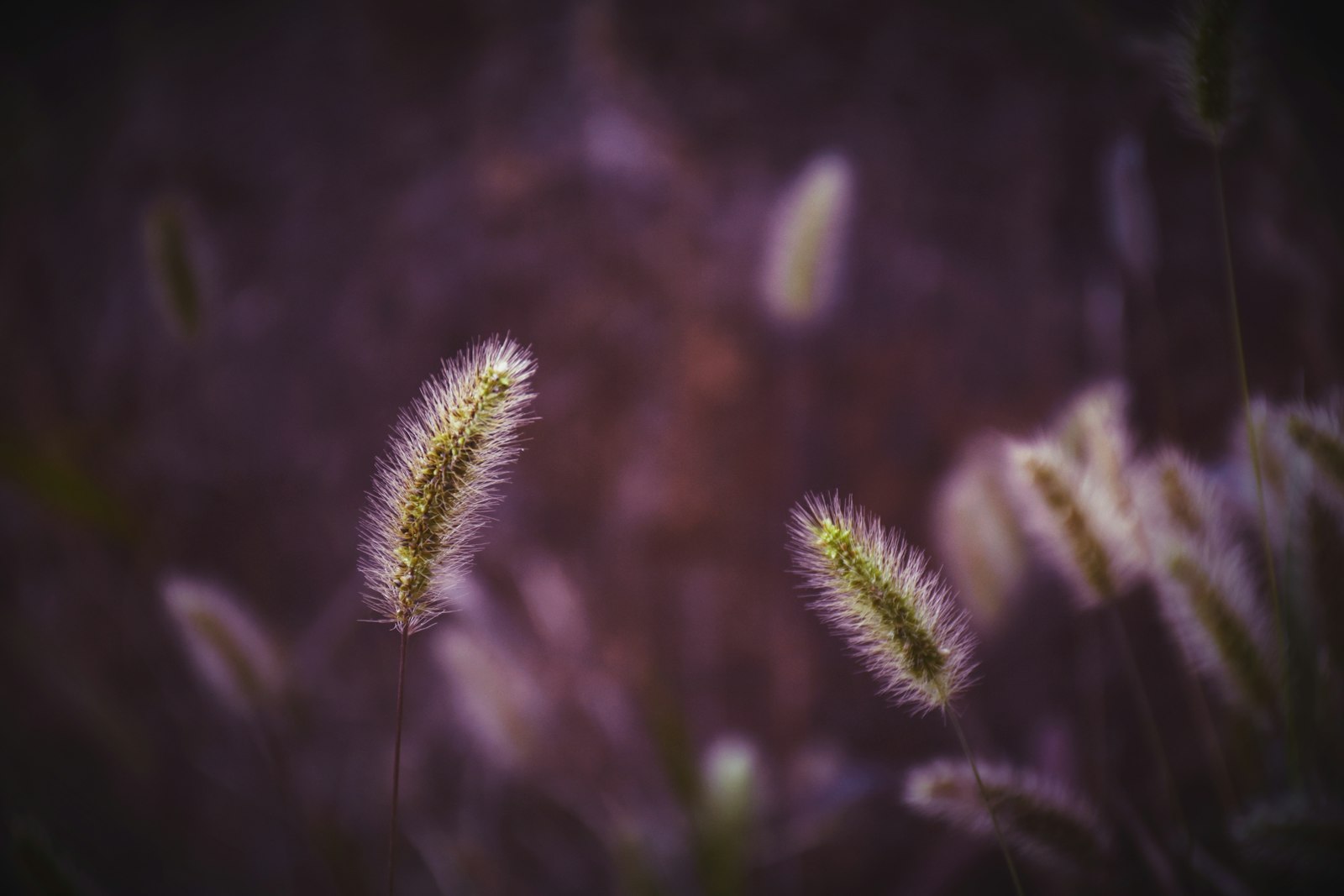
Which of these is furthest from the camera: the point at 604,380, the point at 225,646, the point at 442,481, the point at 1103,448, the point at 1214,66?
the point at 604,380

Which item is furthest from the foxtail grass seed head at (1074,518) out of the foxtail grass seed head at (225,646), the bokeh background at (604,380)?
the foxtail grass seed head at (225,646)

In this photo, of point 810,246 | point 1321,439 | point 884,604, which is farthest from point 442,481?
point 1321,439

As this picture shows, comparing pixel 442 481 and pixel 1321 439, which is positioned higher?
pixel 442 481

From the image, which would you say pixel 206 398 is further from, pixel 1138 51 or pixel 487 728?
pixel 1138 51

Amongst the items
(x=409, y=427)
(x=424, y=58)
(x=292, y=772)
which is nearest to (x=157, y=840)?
(x=292, y=772)

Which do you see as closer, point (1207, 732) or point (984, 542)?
point (984, 542)

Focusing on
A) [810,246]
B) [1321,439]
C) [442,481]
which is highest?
[810,246]

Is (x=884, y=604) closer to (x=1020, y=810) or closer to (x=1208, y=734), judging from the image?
(x=1020, y=810)
